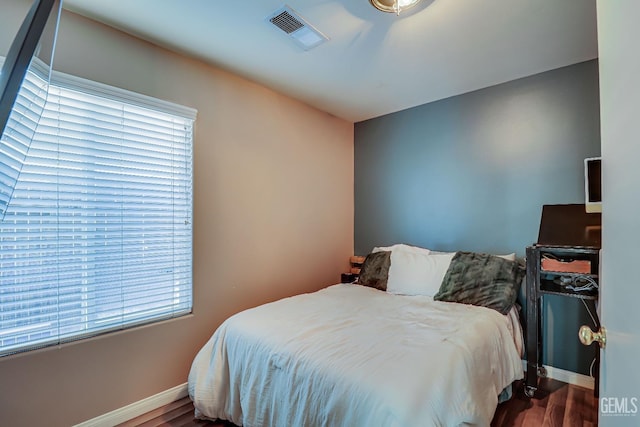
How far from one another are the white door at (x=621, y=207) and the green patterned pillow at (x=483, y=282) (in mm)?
1387

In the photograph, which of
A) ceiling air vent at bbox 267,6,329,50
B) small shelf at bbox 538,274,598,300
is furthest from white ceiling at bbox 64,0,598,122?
small shelf at bbox 538,274,598,300

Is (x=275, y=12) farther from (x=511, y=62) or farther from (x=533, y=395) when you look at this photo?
(x=533, y=395)

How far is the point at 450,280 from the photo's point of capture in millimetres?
2406

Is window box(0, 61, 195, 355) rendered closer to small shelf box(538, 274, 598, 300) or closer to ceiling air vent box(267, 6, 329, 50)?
ceiling air vent box(267, 6, 329, 50)

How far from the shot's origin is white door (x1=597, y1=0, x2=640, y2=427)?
1.97 ft

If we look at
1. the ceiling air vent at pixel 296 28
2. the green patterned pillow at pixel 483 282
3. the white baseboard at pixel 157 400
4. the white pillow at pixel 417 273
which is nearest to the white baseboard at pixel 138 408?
the white baseboard at pixel 157 400

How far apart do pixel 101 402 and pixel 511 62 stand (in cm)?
365

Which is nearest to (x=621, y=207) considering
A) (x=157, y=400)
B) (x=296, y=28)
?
(x=296, y=28)

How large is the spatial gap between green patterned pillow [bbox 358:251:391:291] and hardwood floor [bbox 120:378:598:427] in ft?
3.96

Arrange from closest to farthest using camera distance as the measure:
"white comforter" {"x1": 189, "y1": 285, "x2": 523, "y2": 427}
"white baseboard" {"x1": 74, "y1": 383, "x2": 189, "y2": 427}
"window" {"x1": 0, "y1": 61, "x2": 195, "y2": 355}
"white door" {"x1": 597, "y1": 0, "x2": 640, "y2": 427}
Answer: "white door" {"x1": 597, "y1": 0, "x2": 640, "y2": 427}
"white comforter" {"x1": 189, "y1": 285, "x2": 523, "y2": 427}
"window" {"x1": 0, "y1": 61, "x2": 195, "y2": 355}
"white baseboard" {"x1": 74, "y1": 383, "x2": 189, "y2": 427}

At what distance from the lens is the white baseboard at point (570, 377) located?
221 centimetres

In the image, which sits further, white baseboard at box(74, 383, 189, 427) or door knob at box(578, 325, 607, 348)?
white baseboard at box(74, 383, 189, 427)

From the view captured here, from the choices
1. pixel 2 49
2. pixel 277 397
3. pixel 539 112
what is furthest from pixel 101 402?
pixel 539 112

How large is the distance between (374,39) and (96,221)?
2.10 m
